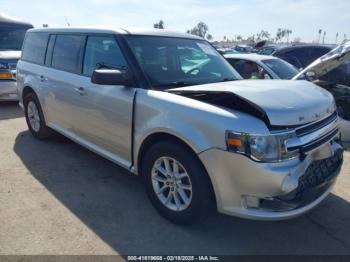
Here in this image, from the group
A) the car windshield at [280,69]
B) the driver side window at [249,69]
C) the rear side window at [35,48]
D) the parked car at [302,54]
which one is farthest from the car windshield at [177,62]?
the parked car at [302,54]

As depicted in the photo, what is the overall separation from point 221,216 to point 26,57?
4306mm

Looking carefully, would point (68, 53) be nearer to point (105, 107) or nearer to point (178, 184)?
point (105, 107)

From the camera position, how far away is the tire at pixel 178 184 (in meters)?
2.90

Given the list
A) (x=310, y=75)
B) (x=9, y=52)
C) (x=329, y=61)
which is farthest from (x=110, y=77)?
(x=9, y=52)

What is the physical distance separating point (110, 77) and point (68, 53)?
1.62 meters

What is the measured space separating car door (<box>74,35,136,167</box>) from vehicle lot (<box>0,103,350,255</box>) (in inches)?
18.9

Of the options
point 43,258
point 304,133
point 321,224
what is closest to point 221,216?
point 321,224

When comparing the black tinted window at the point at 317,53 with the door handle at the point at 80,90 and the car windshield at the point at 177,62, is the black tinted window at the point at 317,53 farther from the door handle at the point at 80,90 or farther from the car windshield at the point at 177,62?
the door handle at the point at 80,90

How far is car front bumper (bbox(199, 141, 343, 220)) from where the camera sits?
8.54 ft

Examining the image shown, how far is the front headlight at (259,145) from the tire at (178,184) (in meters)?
0.41

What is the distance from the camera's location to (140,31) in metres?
3.95

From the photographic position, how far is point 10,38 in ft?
31.8

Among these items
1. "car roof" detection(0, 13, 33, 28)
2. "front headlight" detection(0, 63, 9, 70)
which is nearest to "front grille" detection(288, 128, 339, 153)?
"front headlight" detection(0, 63, 9, 70)

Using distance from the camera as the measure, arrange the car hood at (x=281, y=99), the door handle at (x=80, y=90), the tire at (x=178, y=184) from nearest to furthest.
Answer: the car hood at (x=281, y=99) < the tire at (x=178, y=184) < the door handle at (x=80, y=90)
